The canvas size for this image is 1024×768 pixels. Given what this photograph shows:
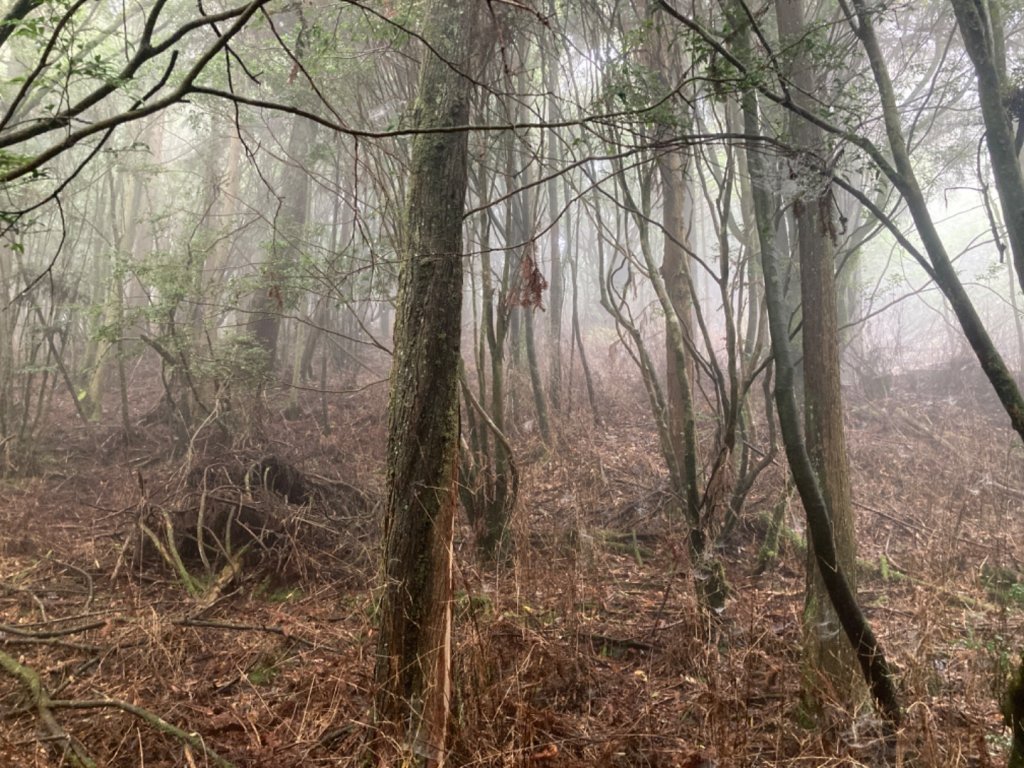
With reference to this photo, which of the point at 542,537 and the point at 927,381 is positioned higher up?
the point at 927,381

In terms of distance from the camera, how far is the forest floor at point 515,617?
3.24 metres

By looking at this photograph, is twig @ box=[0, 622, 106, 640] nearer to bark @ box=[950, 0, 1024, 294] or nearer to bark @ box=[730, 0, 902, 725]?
bark @ box=[730, 0, 902, 725]

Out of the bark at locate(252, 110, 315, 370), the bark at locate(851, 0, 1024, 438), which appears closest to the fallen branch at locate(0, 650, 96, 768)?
the bark at locate(851, 0, 1024, 438)

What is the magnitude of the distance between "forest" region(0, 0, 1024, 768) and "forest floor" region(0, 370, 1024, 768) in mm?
33

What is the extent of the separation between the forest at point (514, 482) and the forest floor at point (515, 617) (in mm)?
33

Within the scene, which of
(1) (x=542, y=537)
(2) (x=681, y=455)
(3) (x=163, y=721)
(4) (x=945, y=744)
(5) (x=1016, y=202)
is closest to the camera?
(5) (x=1016, y=202)

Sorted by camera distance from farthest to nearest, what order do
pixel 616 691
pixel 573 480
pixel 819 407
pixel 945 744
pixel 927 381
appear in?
pixel 927 381
pixel 573 480
pixel 819 407
pixel 616 691
pixel 945 744

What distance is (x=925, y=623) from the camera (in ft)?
12.0

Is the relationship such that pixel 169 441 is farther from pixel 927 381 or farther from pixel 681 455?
pixel 927 381

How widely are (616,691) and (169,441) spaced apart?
7.58 metres

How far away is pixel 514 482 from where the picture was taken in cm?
508

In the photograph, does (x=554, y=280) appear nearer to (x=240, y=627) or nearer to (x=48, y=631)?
(x=240, y=627)

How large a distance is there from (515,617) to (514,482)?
1229 millimetres

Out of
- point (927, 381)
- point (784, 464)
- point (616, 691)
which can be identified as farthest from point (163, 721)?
point (927, 381)
